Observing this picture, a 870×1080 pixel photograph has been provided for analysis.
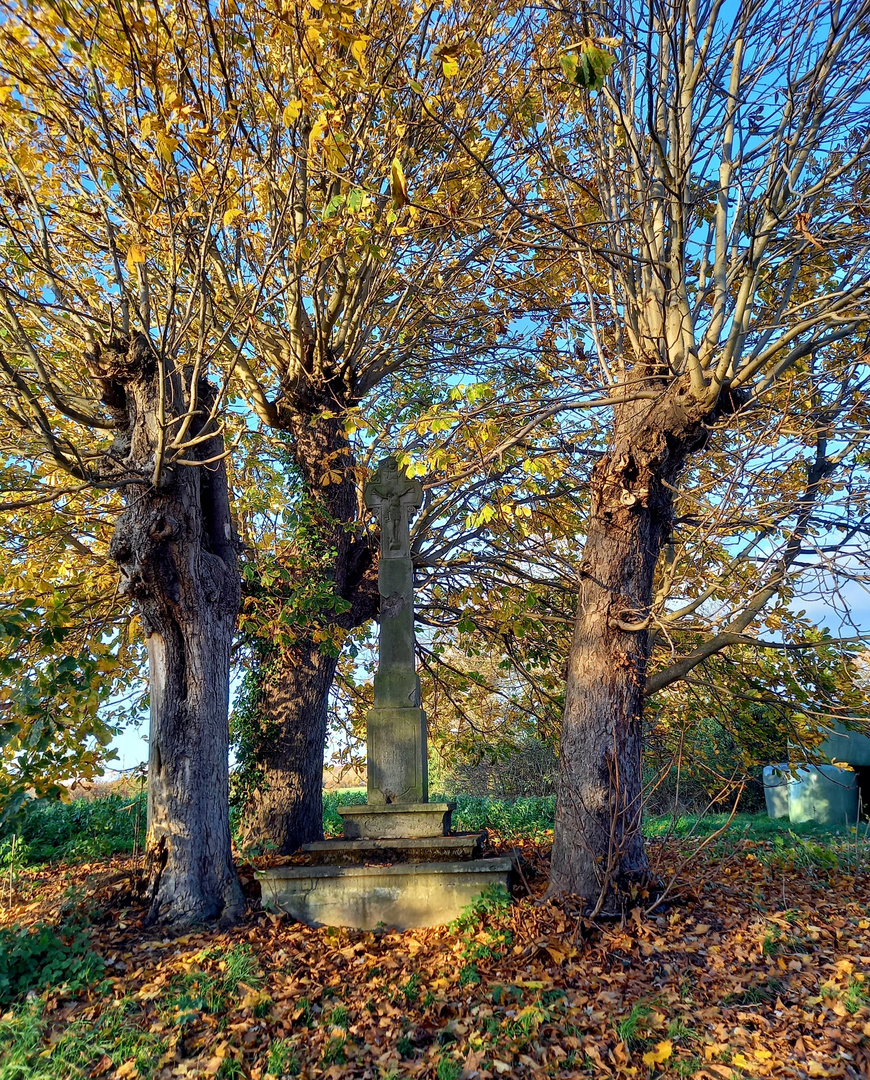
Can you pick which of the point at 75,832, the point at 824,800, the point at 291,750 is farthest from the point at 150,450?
the point at 824,800

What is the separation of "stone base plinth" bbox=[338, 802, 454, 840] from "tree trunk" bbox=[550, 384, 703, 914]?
4.04 ft

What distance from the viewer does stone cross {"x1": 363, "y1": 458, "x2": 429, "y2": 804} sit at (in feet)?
A: 22.6

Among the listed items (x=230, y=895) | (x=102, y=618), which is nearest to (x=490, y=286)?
(x=102, y=618)

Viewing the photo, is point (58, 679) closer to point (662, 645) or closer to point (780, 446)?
point (662, 645)

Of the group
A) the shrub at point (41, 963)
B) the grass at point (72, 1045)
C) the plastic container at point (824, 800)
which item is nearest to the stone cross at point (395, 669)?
the shrub at point (41, 963)

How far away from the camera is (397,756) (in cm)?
693

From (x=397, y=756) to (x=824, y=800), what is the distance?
895 centimetres

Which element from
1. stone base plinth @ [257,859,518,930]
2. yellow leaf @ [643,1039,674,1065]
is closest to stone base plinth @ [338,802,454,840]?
stone base plinth @ [257,859,518,930]

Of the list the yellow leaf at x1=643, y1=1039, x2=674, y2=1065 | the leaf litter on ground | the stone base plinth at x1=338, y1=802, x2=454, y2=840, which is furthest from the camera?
the stone base plinth at x1=338, y1=802, x2=454, y2=840

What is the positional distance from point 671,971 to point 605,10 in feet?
26.4

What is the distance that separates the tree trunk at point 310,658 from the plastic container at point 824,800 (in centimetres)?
822

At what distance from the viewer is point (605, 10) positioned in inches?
260

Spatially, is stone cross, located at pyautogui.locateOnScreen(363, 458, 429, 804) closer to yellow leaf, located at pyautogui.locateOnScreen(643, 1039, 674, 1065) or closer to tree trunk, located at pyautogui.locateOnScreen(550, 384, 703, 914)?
tree trunk, located at pyautogui.locateOnScreen(550, 384, 703, 914)

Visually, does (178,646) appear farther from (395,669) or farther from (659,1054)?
(659,1054)
